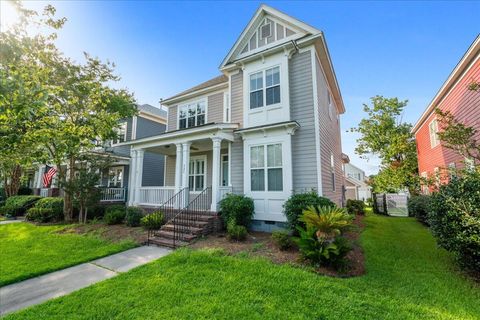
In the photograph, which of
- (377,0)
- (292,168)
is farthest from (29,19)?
(377,0)

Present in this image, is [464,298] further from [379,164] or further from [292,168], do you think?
[379,164]

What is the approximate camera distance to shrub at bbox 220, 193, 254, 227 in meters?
8.24

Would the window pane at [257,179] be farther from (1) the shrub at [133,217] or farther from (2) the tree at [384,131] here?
(2) the tree at [384,131]

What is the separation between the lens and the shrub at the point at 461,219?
452 cm

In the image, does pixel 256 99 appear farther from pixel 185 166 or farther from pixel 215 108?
pixel 185 166

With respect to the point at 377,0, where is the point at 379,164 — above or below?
below

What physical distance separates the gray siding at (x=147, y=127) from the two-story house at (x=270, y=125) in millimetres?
6637

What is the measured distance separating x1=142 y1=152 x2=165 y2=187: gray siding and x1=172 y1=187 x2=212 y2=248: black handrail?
8125 millimetres

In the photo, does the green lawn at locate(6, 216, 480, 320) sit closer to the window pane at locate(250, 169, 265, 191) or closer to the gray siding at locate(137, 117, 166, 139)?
the window pane at locate(250, 169, 265, 191)

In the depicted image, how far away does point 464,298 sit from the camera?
12.8ft

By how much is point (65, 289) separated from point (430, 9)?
1458cm

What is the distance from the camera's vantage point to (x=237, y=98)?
10555 millimetres

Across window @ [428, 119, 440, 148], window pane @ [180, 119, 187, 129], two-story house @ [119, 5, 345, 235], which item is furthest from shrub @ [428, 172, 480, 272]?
window pane @ [180, 119, 187, 129]

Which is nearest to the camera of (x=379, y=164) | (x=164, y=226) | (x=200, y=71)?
(x=164, y=226)
